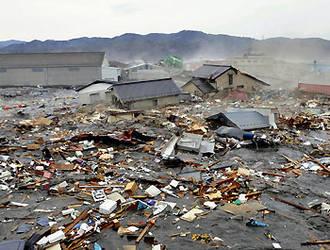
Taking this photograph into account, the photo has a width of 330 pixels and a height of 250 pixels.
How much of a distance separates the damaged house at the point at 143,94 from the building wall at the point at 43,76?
19.9 metres

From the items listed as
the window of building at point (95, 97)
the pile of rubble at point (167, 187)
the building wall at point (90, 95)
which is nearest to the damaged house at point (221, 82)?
the building wall at point (90, 95)

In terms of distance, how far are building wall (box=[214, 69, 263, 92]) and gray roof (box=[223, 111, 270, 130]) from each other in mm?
11980

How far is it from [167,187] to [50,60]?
3857 cm

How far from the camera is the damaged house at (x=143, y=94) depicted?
21047mm

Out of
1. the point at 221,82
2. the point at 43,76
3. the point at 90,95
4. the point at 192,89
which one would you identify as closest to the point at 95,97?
the point at 90,95

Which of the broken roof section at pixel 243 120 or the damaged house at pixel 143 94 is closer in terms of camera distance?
the broken roof section at pixel 243 120

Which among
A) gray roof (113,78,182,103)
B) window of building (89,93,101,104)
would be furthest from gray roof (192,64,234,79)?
window of building (89,93,101,104)

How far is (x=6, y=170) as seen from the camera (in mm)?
9188

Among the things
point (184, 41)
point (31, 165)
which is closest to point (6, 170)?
point (31, 165)

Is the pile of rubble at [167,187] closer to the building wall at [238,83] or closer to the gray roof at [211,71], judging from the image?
the building wall at [238,83]

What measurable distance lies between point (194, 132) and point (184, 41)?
93.1 metres

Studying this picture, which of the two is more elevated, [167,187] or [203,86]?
[203,86]

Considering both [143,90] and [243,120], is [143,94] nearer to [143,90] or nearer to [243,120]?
[143,90]

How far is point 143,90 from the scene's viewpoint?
2167cm
